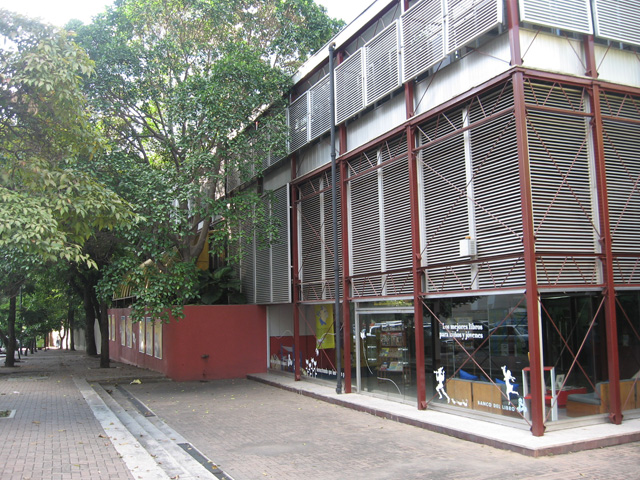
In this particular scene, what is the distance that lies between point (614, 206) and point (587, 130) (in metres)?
1.37

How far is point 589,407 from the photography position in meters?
9.47

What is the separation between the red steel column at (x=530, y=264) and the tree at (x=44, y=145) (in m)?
7.01

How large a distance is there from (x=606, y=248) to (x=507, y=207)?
1720 mm

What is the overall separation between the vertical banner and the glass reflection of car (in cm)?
695

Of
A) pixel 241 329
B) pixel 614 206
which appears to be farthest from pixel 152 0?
pixel 614 206

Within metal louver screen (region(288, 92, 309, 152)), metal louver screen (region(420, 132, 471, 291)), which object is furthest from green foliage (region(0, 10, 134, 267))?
metal louver screen (region(288, 92, 309, 152))

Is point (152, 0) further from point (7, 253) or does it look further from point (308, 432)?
point (308, 432)

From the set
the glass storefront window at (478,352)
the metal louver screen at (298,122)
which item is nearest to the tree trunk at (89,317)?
the metal louver screen at (298,122)

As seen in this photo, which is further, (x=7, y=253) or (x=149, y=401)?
(x=7, y=253)

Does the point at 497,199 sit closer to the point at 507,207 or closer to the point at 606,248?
the point at 507,207

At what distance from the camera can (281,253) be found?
1767cm

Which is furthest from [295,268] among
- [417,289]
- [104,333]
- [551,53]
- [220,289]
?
[104,333]

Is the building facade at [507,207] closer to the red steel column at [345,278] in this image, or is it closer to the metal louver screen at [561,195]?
the metal louver screen at [561,195]

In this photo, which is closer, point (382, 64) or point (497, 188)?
point (497, 188)
